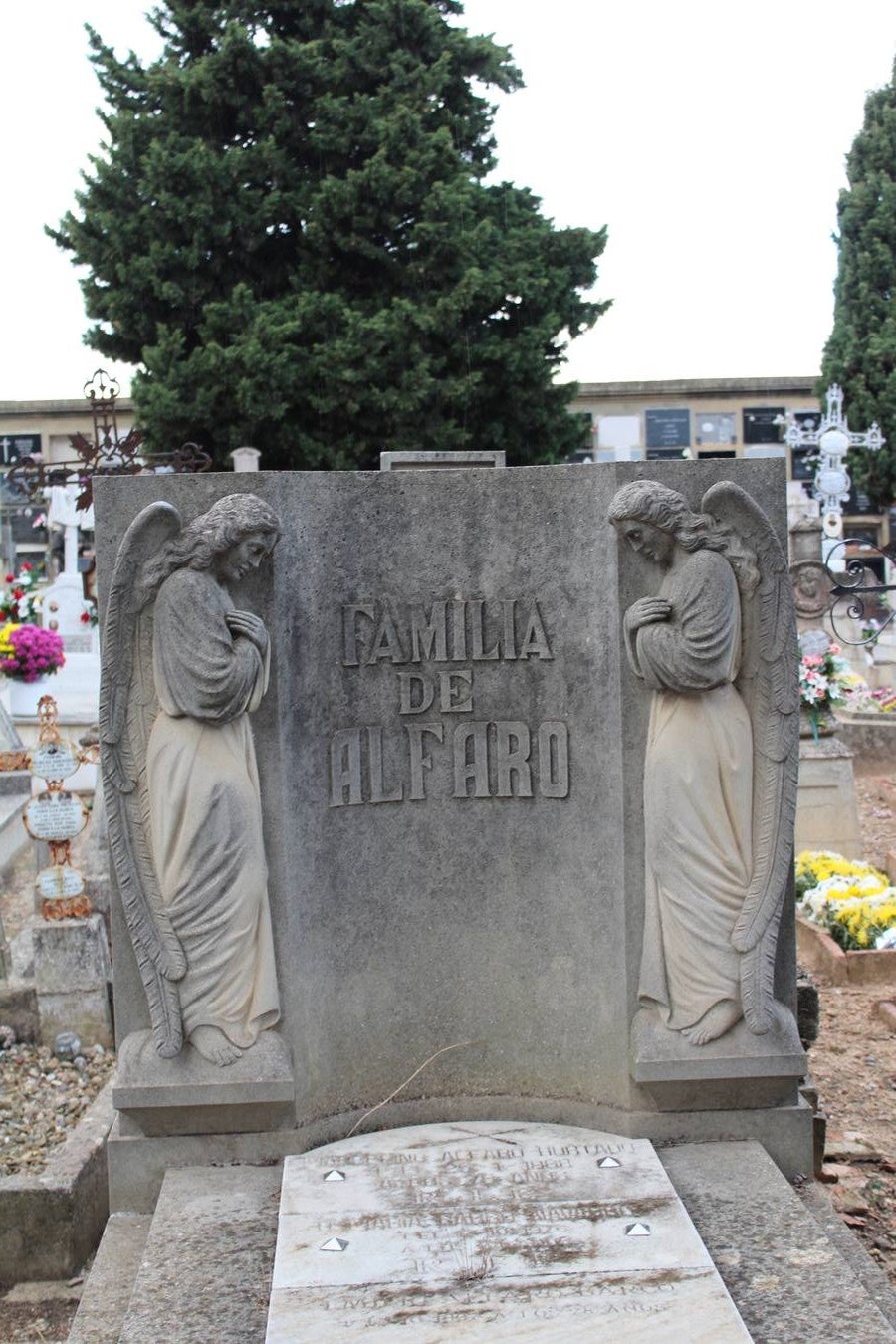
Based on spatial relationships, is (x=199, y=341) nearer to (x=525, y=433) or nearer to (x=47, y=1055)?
Answer: (x=525, y=433)

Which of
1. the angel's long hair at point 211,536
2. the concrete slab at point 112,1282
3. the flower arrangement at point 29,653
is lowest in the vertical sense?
the concrete slab at point 112,1282

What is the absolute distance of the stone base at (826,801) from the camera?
9859 mm

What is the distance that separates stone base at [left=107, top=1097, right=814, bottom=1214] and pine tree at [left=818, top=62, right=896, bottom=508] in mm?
27449

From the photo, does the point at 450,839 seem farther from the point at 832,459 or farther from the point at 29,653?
the point at 832,459

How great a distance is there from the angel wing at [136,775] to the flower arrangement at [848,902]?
14.9 ft

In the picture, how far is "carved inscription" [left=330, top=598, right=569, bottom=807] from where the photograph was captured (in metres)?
4.13

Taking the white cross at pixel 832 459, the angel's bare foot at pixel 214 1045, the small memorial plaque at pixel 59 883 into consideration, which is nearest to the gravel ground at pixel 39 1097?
the small memorial plaque at pixel 59 883

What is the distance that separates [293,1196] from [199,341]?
17.9 m

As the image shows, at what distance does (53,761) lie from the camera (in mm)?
7109

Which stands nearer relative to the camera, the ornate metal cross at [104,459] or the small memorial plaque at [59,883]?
the small memorial plaque at [59,883]

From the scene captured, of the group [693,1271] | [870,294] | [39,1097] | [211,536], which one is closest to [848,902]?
[39,1097]

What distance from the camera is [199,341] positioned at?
2022 centimetres

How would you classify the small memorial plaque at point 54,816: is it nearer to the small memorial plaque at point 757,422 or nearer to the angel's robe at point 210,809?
the angel's robe at point 210,809

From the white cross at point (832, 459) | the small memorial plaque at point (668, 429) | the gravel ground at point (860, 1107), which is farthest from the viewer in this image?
the small memorial plaque at point (668, 429)
